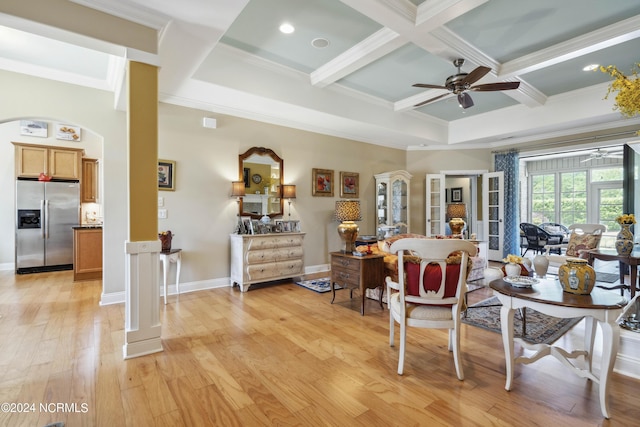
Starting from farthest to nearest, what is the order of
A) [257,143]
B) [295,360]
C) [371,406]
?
[257,143], [295,360], [371,406]

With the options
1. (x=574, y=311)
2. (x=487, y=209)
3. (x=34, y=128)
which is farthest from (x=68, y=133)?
(x=487, y=209)

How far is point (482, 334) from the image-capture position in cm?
288

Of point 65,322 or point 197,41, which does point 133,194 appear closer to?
point 197,41

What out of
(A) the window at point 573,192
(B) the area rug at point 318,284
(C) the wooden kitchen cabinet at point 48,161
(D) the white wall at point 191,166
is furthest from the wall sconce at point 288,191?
(A) the window at point 573,192

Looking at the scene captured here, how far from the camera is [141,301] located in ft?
8.19

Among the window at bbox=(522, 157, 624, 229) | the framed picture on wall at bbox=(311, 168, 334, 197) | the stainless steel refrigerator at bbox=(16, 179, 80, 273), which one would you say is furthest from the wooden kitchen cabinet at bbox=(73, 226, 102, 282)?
the window at bbox=(522, 157, 624, 229)

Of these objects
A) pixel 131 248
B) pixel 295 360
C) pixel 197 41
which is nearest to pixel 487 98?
pixel 197 41

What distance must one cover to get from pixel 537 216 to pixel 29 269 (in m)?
13.5

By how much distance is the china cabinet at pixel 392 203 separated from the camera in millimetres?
6406

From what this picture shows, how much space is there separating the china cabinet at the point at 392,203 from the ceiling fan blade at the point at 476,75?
2.93 metres

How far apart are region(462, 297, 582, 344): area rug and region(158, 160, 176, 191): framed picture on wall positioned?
4.04 metres

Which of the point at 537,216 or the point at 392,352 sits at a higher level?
the point at 537,216

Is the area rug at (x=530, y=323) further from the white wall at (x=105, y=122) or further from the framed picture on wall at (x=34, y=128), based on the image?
the framed picture on wall at (x=34, y=128)

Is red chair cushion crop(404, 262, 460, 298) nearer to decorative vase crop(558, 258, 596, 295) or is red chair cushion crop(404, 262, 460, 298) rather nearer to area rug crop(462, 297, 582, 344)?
decorative vase crop(558, 258, 596, 295)
